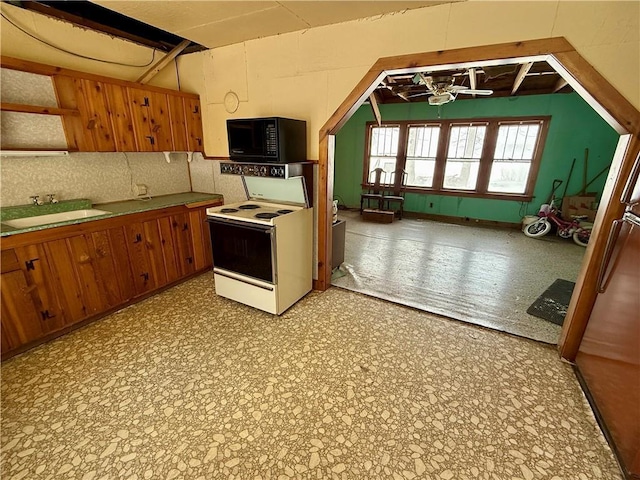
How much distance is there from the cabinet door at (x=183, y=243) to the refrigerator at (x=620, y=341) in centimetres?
364

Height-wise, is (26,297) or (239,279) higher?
(26,297)

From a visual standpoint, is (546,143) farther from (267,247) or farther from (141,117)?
(141,117)

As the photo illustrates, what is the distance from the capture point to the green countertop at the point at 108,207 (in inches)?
83.7

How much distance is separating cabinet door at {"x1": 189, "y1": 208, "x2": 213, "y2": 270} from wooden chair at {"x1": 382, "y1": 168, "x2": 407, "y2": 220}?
182 inches

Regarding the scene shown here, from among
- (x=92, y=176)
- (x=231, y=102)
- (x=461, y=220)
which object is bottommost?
(x=461, y=220)

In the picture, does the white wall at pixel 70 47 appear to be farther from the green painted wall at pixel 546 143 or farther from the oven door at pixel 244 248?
the green painted wall at pixel 546 143

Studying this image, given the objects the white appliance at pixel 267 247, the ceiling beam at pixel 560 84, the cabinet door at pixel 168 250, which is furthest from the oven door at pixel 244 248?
the ceiling beam at pixel 560 84

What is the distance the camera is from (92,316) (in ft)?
8.25

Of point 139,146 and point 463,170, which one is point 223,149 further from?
point 463,170

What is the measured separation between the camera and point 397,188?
7.05 metres

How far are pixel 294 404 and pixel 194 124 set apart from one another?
10.7ft

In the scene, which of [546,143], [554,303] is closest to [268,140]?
[554,303]

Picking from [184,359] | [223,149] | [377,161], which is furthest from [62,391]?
[377,161]

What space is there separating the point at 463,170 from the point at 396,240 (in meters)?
2.82
